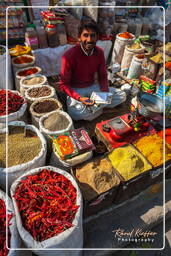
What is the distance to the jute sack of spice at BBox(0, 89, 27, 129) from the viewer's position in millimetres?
2342

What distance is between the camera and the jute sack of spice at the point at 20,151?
72.3 inches

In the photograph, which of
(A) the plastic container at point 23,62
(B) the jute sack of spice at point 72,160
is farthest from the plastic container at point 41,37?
(B) the jute sack of spice at point 72,160

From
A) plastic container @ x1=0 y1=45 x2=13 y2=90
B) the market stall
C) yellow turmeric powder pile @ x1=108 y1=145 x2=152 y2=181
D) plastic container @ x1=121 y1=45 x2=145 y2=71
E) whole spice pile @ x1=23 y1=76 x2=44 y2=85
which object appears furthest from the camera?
plastic container @ x1=121 y1=45 x2=145 y2=71

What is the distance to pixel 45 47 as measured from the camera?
429 centimetres

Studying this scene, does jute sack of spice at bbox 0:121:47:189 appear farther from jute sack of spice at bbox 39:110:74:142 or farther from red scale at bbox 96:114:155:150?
red scale at bbox 96:114:155:150

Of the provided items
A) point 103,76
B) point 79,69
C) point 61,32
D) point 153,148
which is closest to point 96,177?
point 153,148

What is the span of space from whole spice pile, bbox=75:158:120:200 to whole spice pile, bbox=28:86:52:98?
1.36 m

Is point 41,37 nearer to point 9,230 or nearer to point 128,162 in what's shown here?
point 128,162

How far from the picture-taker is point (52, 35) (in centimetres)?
414

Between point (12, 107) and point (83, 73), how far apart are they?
48.9 inches

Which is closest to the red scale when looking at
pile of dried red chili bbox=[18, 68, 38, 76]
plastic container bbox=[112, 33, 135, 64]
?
pile of dried red chili bbox=[18, 68, 38, 76]

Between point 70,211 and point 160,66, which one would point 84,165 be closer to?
point 70,211

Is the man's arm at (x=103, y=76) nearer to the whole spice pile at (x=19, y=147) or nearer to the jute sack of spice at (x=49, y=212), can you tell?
the whole spice pile at (x=19, y=147)

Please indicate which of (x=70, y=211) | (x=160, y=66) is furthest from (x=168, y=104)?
(x=70, y=211)
